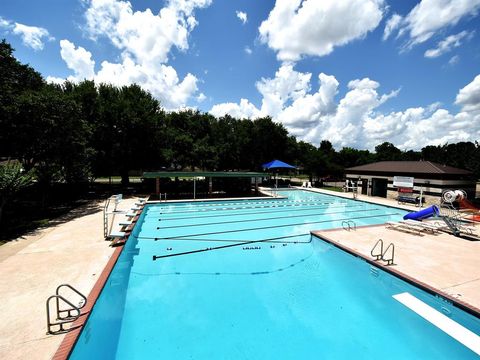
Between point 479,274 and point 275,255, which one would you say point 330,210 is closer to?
point 275,255

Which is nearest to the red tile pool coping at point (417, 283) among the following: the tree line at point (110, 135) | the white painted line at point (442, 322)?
the white painted line at point (442, 322)

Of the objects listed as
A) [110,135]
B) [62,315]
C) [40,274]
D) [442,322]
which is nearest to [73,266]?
[40,274]

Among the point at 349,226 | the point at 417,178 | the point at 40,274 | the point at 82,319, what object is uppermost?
the point at 417,178

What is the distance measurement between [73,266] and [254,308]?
5.42m

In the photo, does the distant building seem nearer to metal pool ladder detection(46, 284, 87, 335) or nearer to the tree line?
the tree line

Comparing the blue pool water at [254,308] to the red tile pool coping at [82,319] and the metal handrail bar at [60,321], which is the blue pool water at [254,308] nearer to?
the red tile pool coping at [82,319]

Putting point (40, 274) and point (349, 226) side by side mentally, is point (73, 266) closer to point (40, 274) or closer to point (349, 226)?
point (40, 274)

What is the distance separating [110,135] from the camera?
22078mm

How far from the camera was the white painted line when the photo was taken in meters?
4.66

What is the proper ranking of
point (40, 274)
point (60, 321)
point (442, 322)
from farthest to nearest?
1. point (40, 274)
2. point (442, 322)
3. point (60, 321)

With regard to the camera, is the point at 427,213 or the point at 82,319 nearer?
the point at 82,319

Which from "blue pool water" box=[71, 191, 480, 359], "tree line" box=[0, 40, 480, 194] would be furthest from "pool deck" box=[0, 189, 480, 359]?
"tree line" box=[0, 40, 480, 194]

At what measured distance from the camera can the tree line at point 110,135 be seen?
13.6 m

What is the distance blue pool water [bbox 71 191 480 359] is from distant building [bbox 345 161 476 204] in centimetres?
1421
